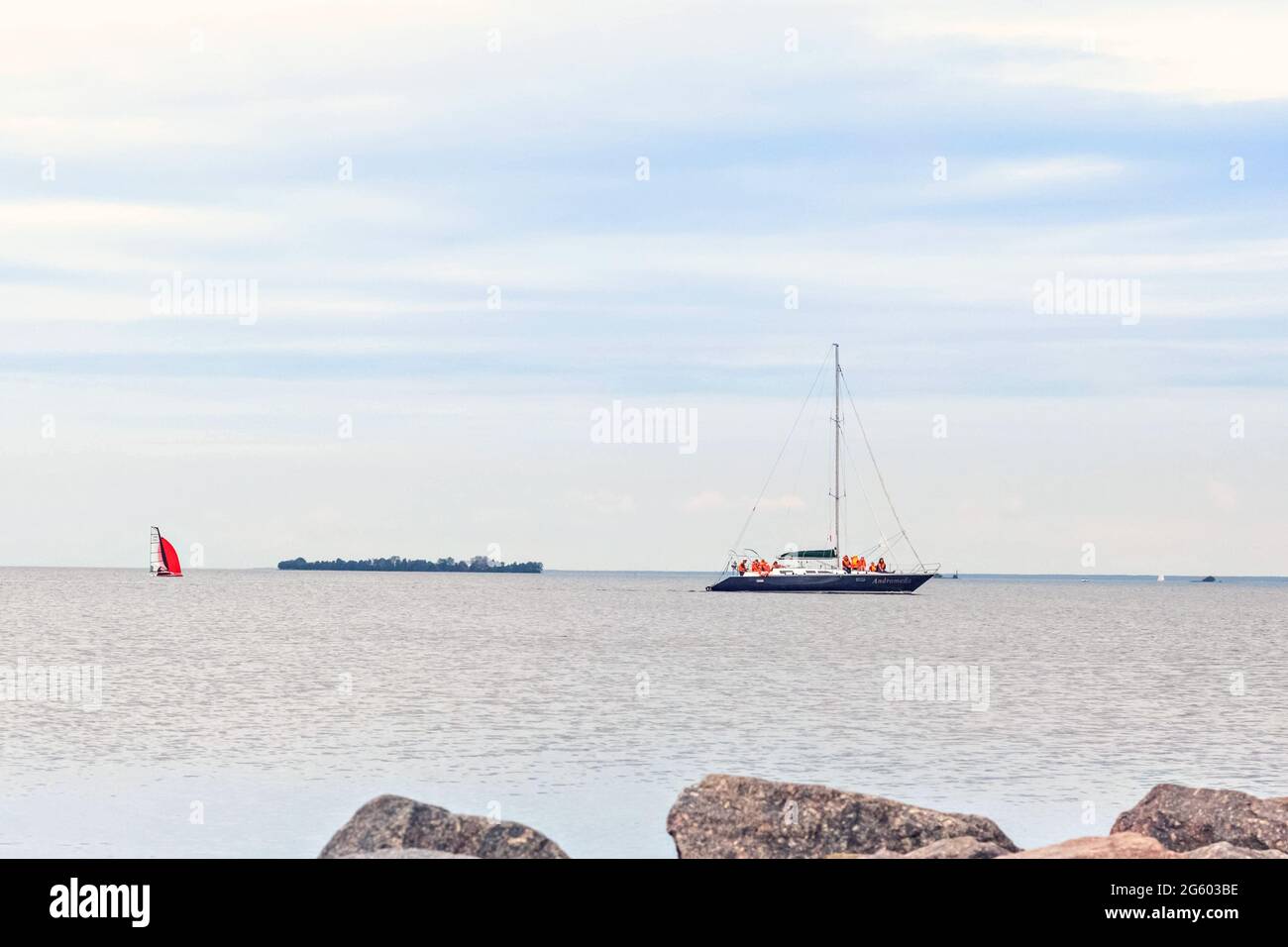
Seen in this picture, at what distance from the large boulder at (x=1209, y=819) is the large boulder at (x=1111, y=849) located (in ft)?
12.4

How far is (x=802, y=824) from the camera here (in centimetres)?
1847

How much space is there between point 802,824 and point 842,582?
153391mm

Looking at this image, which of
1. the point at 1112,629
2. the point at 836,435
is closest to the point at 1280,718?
the point at 1112,629

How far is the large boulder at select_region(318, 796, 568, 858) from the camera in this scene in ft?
56.5

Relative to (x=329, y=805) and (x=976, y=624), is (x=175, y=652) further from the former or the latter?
(x=976, y=624)

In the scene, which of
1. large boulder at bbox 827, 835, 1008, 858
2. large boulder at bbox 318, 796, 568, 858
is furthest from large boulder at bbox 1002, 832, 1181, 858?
large boulder at bbox 318, 796, 568, 858

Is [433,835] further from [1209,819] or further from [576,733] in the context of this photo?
[576,733]

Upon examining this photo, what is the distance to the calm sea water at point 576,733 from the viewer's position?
27312mm

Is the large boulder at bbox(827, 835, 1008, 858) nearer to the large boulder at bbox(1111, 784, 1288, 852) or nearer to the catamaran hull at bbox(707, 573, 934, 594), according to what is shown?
the large boulder at bbox(1111, 784, 1288, 852)

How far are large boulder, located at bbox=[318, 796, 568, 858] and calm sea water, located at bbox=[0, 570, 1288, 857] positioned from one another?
620 cm

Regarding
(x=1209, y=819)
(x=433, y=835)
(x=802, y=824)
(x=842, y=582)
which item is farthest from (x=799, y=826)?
(x=842, y=582)

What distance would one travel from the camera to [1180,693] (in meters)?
57.3
